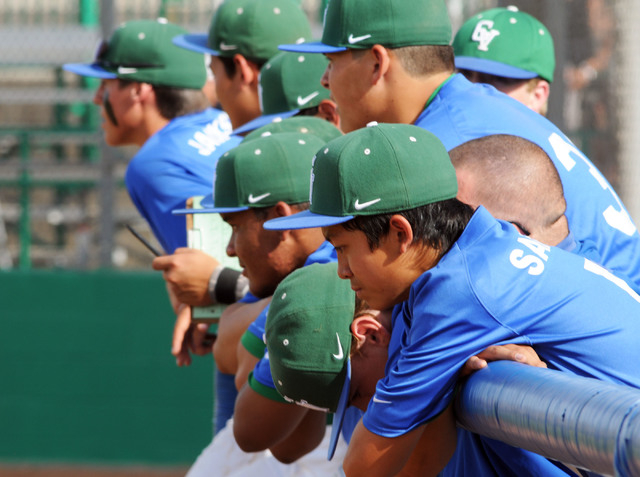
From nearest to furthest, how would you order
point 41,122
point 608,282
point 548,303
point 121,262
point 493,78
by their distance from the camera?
point 548,303 → point 608,282 → point 493,78 → point 121,262 → point 41,122

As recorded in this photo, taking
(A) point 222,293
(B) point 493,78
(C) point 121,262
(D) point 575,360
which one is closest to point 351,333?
(D) point 575,360

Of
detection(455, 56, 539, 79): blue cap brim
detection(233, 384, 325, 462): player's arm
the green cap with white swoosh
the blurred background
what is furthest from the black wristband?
the blurred background

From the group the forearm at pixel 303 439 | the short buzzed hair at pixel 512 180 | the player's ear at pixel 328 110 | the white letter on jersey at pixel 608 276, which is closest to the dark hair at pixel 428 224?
the white letter on jersey at pixel 608 276

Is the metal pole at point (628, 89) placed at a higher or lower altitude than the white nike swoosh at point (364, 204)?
lower

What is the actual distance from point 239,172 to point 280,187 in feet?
0.38

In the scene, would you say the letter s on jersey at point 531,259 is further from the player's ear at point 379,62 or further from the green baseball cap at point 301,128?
the green baseball cap at point 301,128

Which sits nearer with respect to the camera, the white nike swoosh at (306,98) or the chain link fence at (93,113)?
the white nike swoosh at (306,98)

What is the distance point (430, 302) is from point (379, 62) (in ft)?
3.94

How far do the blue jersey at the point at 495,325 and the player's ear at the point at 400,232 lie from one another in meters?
0.09

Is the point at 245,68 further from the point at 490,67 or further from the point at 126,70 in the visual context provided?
the point at 490,67

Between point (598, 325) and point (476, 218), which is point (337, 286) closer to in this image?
point (476, 218)

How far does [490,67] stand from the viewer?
3.62m

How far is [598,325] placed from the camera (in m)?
1.71

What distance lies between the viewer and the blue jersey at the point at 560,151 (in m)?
2.52
